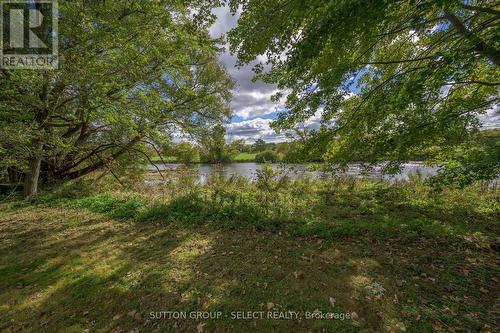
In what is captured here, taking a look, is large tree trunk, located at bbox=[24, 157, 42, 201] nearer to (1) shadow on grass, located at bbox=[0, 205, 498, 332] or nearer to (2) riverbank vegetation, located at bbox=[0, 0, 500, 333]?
(2) riverbank vegetation, located at bbox=[0, 0, 500, 333]

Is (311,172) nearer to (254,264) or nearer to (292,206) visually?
(292,206)

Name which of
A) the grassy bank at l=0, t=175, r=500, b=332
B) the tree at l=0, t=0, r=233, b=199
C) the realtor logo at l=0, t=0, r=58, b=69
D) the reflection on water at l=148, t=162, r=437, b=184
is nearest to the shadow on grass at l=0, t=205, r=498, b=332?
the grassy bank at l=0, t=175, r=500, b=332

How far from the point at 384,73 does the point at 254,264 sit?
615 centimetres

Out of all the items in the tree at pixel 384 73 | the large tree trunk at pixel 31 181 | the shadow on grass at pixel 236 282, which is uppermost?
the tree at pixel 384 73

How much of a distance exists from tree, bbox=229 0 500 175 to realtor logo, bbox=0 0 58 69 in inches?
162

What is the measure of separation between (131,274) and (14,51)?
5457mm

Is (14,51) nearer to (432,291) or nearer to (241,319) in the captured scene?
(241,319)

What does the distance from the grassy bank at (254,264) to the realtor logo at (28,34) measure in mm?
4046

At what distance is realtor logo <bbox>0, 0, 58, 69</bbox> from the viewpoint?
4.52 metres

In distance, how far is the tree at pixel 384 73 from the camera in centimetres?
348

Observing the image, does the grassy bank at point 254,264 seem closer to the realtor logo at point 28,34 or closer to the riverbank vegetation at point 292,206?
the riverbank vegetation at point 292,206

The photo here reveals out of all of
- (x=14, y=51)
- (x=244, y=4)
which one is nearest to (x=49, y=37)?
(x=14, y=51)

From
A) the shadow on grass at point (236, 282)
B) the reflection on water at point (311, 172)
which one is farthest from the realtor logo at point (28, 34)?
the reflection on water at point (311, 172)

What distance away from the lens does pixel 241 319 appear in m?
2.77
